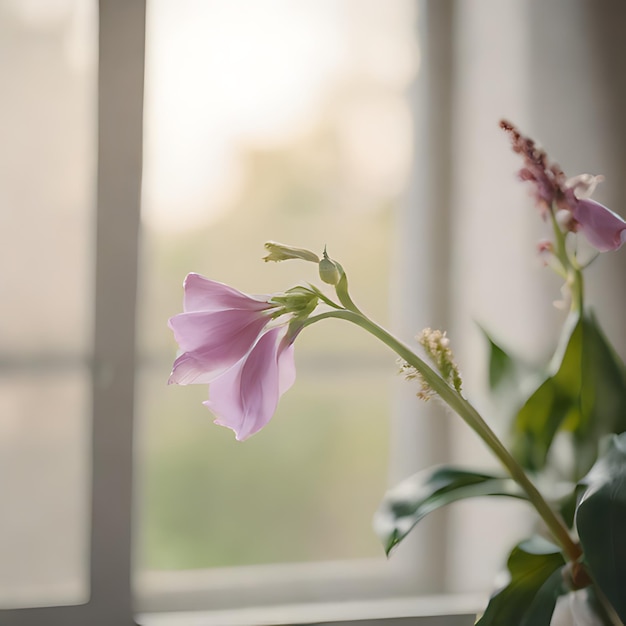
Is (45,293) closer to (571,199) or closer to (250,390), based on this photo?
(250,390)

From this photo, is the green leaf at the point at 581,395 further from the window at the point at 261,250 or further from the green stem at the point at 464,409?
the window at the point at 261,250

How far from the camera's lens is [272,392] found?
0.53 meters

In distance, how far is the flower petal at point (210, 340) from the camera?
511mm

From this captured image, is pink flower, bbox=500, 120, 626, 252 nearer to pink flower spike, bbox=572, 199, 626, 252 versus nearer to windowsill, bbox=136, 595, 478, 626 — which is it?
pink flower spike, bbox=572, 199, 626, 252

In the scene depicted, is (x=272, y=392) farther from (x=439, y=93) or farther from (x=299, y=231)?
(x=439, y=93)

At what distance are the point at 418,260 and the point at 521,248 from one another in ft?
0.51

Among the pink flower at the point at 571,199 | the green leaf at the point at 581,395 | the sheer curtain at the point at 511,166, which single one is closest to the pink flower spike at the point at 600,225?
the pink flower at the point at 571,199

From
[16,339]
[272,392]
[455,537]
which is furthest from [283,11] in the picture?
[455,537]

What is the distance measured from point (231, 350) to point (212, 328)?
0.02 metres

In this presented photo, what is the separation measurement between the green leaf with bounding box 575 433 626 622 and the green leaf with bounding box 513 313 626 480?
7.2 inches

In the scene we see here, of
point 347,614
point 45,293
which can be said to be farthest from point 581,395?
point 45,293

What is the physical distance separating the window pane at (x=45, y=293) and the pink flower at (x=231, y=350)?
19.2 inches

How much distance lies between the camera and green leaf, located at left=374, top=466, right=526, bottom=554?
683mm

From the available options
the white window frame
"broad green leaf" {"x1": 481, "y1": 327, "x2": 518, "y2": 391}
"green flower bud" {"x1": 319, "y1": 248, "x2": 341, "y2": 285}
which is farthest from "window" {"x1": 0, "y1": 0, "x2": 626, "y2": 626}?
"green flower bud" {"x1": 319, "y1": 248, "x2": 341, "y2": 285}
